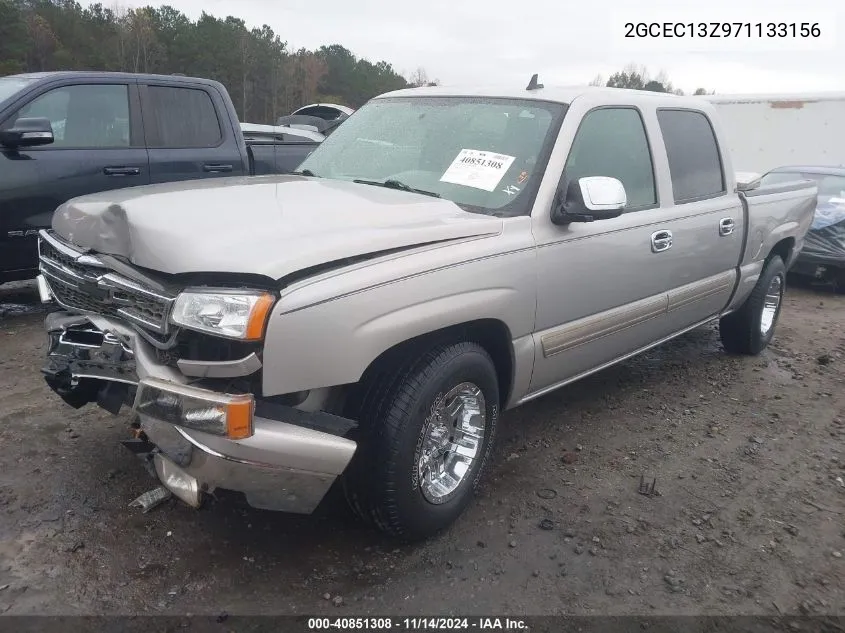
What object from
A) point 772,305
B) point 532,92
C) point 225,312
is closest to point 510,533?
point 225,312

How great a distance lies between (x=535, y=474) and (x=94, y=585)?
6.63 ft

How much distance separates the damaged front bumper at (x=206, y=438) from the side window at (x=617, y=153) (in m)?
1.76

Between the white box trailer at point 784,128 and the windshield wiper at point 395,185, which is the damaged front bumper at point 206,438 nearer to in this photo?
the windshield wiper at point 395,185

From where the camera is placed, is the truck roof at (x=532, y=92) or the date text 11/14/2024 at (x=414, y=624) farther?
the truck roof at (x=532, y=92)


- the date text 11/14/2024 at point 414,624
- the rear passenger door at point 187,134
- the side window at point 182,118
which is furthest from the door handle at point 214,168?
the date text 11/14/2024 at point 414,624

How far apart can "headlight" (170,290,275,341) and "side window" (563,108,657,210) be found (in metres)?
1.71

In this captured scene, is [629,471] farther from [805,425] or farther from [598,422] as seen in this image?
[805,425]

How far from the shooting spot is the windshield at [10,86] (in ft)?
16.7

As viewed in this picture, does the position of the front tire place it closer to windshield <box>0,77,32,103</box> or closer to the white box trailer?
windshield <box>0,77,32,103</box>

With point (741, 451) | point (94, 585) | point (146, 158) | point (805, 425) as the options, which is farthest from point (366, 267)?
point (146, 158)

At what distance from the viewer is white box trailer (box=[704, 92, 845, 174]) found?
1388cm

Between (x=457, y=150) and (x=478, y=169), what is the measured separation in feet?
0.69

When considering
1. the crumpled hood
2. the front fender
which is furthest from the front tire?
the crumpled hood

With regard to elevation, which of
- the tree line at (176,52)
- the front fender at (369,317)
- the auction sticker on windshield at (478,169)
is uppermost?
the tree line at (176,52)
